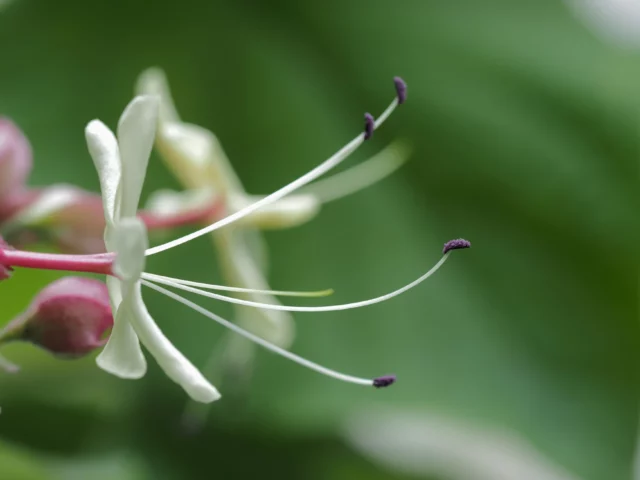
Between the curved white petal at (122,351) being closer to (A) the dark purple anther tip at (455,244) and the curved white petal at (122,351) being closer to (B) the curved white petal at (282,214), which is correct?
(A) the dark purple anther tip at (455,244)

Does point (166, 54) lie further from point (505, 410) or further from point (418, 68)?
point (505, 410)

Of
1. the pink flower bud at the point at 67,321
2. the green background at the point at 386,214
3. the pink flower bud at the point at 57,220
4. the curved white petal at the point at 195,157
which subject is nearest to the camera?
the pink flower bud at the point at 67,321

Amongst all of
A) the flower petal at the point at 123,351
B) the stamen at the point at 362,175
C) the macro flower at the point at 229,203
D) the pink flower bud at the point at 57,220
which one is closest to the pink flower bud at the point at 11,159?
the pink flower bud at the point at 57,220

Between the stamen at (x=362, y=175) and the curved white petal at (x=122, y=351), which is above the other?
the stamen at (x=362, y=175)

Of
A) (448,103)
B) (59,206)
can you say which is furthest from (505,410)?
(59,206)

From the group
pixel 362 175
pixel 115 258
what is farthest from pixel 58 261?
pixel 362 175

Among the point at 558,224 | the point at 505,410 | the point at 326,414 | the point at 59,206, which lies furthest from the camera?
the point at 558,224
